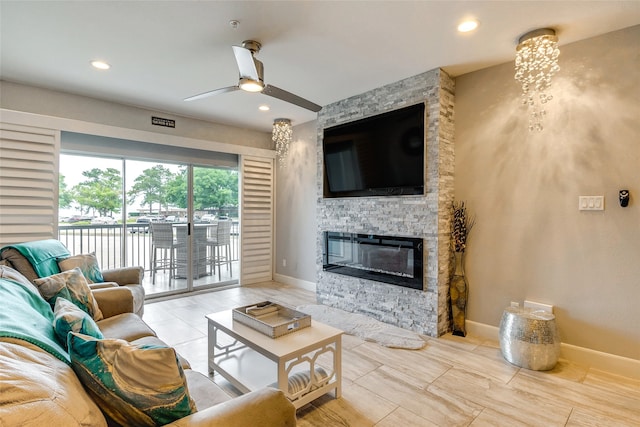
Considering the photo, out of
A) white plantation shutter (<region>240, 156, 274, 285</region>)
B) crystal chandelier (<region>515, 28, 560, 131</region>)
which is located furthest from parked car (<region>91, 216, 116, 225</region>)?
crystal chandelier (<region>515, 28, 560, 131</region>)

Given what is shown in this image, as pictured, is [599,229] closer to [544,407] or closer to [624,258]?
[624,258]

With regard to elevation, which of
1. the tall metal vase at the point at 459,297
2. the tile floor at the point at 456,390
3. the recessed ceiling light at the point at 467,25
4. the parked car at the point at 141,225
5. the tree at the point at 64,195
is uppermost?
the recessed ceiling light at the point at 467,25

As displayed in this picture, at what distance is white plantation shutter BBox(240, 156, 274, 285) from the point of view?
518 cm

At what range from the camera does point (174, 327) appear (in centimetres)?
334

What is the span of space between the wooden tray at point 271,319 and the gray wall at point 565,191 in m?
1.95

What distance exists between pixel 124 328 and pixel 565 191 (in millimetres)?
3542

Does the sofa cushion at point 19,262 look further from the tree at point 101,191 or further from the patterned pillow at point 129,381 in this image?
the patterned pillow at point 129,381

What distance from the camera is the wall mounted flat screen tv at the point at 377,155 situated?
3262 mm

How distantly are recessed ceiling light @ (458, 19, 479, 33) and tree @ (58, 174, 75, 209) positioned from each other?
4449 millimetres

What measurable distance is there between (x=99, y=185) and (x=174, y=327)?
2.15 meters

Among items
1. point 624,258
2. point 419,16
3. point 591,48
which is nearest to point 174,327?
point 419,16

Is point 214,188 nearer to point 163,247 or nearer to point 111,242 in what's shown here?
point 163,247

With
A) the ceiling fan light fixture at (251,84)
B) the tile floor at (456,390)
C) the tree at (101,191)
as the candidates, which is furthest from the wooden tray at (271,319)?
the tree at (101,191)

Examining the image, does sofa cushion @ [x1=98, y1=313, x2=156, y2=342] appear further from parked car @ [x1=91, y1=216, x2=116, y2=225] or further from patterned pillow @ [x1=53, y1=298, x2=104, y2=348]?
parked car @ [x1=91, y1=216, x2=116, y2=225]
